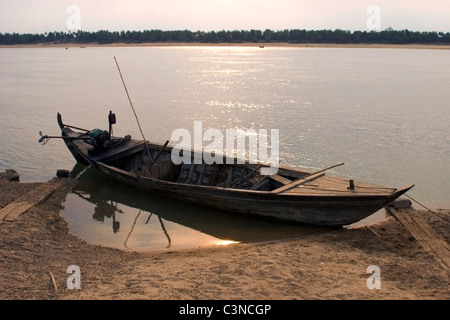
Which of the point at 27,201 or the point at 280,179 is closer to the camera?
the point at 280,179

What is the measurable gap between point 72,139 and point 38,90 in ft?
78.2

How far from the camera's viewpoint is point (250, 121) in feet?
75.3

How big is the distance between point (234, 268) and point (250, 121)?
1572cm

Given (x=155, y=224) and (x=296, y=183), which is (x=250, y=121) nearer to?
(x=155, y=224)

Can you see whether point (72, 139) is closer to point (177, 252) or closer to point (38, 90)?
point (177, 252)

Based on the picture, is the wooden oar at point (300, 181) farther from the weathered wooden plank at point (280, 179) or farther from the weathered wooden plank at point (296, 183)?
the weathered wooden plank at point (280, 179)

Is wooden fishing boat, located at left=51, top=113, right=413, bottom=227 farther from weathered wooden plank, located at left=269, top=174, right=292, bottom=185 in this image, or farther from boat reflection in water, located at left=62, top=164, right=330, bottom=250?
boat reflection in water, located at left=62, top=164, right=330, bottom=250

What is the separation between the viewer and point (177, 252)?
9141 millimetres

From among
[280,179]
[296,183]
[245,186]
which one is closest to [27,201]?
[245,186]

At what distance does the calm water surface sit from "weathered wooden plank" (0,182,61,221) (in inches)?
25.6

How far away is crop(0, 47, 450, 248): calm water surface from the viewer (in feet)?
41.1

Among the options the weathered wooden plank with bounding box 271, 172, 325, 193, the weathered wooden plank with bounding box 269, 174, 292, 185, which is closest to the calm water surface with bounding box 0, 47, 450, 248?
the weathered wooden plank with bounding box 271, 172, 325, 193

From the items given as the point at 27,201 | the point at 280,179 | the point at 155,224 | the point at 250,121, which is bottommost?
the point at 155,224

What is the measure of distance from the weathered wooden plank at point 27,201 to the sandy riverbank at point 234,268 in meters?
0.31
